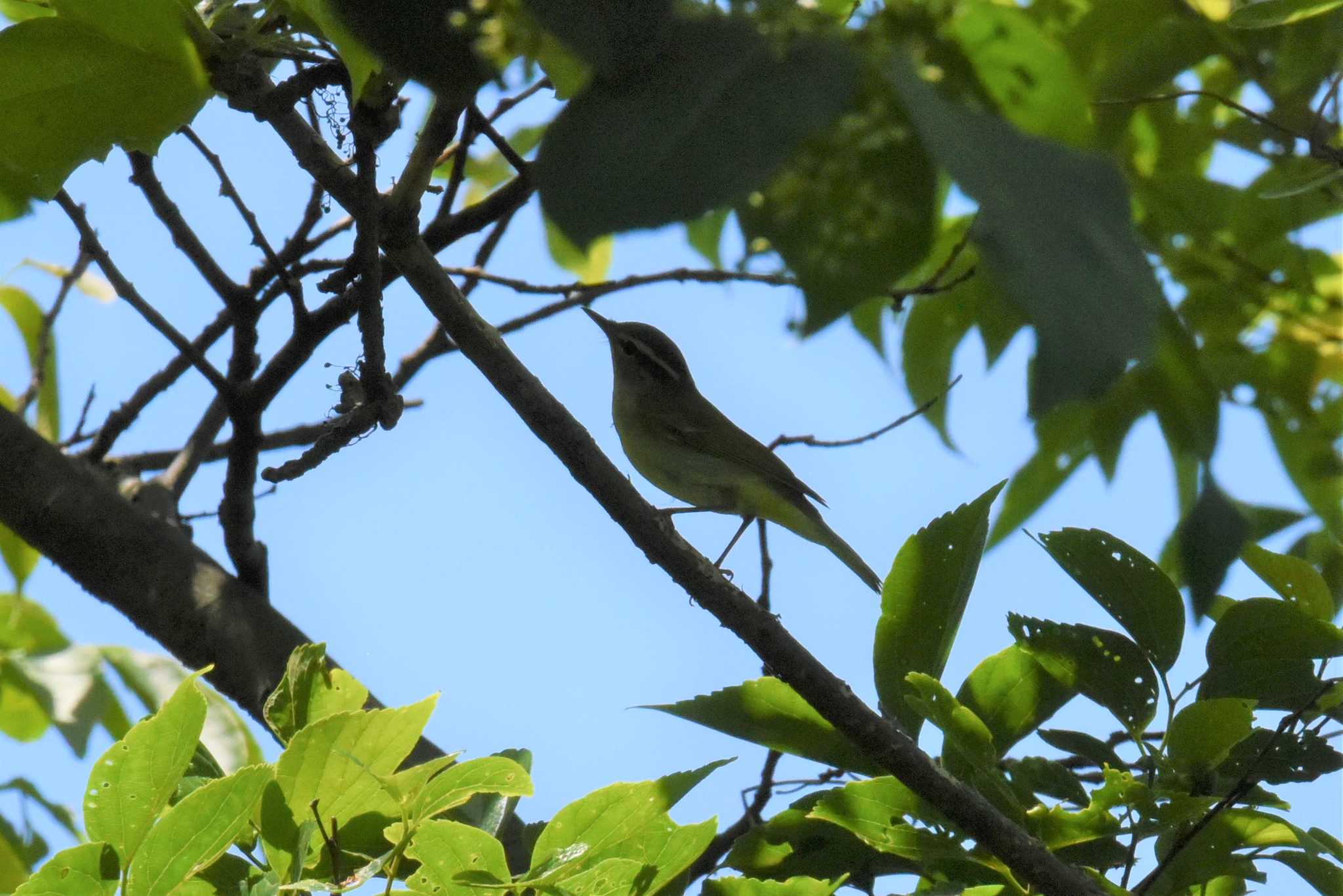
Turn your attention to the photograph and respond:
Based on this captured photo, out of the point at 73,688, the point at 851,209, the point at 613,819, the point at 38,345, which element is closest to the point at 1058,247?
the point at 851,209

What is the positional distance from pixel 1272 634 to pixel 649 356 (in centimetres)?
423

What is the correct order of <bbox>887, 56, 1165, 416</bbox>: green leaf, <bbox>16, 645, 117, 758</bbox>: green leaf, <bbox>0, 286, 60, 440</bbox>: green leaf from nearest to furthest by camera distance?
<bbox>887, 56, 1165, 416</bbox>: green leaf, <bbox>16, 645, 117, 758</bbox>: green leaf, <bbox>0, 286, 60, 440</bbox>: green leaf

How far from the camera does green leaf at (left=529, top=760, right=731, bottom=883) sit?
162cm

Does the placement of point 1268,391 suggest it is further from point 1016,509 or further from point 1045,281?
point 1045,281

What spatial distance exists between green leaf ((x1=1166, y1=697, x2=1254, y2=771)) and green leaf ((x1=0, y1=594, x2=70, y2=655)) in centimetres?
280

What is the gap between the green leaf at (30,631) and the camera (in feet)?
10.6

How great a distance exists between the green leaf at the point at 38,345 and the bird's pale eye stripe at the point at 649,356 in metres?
2.66

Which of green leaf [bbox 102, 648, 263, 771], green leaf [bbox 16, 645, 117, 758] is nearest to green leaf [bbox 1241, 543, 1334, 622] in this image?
green leaf [bbox 102, 648, 263, 771]

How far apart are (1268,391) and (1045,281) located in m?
1.59

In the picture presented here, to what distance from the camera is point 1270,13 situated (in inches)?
42.2

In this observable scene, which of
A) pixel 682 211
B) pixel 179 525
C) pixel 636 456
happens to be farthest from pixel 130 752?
pixel 636 456

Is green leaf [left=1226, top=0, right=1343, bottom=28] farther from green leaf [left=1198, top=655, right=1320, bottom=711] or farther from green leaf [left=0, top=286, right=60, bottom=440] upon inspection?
green leaf [left=0, top=286, right=60, bottom=440]

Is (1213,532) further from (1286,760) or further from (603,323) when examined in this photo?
(603,323)

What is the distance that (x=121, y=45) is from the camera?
4.43ft
